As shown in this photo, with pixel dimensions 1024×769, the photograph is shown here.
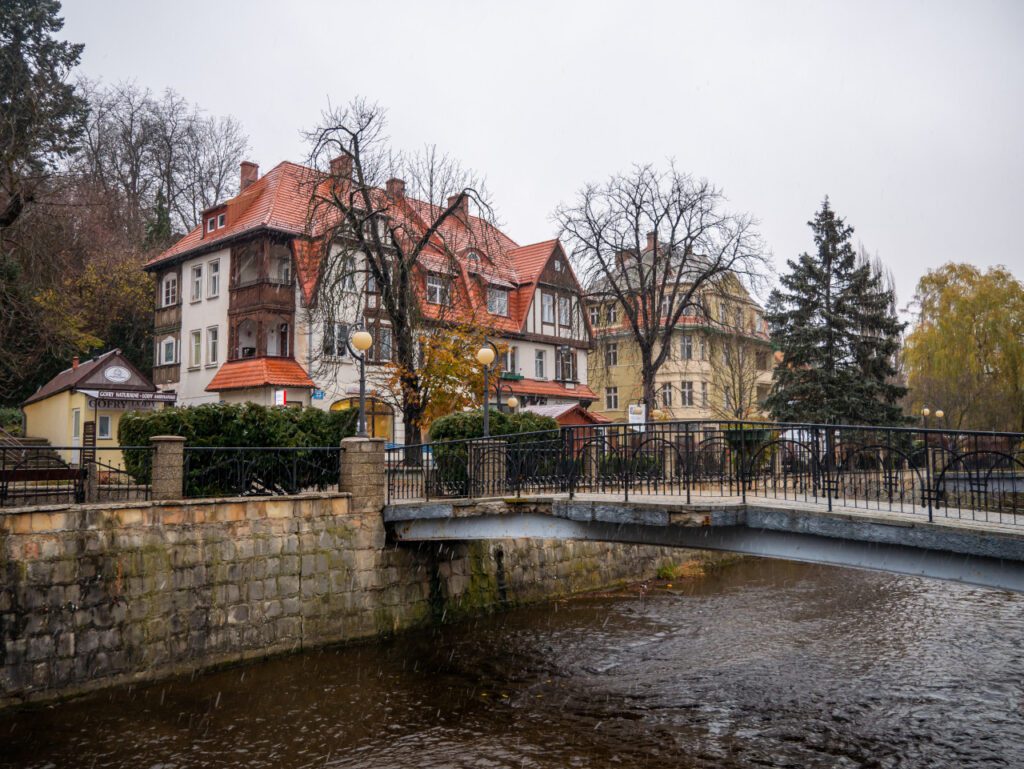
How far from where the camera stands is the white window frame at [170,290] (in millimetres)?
34938

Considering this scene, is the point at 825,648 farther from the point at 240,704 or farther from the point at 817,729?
the point at 240,704

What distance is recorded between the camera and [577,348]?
42469 mm

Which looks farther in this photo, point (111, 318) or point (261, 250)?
point (111, 318)

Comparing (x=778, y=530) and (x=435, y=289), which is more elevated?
(x=435, y=289)

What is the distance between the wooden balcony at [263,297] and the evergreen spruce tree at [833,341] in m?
17.8

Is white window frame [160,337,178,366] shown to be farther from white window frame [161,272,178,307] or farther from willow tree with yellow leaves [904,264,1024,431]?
willow tree with yellow leaves [904,264,1024,431]

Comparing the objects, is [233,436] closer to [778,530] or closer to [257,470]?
[257,470]

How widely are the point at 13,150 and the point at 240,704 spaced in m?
11.4

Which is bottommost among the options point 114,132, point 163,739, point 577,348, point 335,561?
point 163,739

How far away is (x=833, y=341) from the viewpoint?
104ft

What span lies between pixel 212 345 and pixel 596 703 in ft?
83.8

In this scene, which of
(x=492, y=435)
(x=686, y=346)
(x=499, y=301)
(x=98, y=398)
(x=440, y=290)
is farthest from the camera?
(x=686, y=346)

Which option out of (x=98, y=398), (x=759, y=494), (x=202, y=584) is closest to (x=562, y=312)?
A: (x=98, y=398)

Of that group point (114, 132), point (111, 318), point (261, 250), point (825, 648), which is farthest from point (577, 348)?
point (825, 648)
